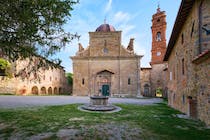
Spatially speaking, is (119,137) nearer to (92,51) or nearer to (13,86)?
(92,51)

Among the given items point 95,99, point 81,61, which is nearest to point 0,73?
point 81,61

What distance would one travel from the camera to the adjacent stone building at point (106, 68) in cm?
2558

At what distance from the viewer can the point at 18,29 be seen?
3980mm

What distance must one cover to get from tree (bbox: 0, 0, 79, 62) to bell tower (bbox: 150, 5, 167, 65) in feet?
86.6

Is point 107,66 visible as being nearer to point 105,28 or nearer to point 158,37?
point 105,28

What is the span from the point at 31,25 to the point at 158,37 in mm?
28909

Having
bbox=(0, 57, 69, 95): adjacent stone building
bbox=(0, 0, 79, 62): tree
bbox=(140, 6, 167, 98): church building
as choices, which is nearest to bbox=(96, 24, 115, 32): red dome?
bbox=(140, 6, 167, 98): church building

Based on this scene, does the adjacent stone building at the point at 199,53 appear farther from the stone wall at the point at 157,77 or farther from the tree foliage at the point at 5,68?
the tree foliage at the point at 5,68

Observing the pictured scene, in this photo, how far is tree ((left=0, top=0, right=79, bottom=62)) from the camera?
3.74 meters

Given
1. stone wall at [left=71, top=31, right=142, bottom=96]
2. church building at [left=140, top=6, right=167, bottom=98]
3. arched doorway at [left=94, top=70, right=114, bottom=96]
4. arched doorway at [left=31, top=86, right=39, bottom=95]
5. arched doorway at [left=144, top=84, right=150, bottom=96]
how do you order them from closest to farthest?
stone wall at [left=71, top=31, right=142, bottom=96] → arched doorway at [left=94, top=70, right=114, bottom=96] → church building at [left=140, top=6, right=167, bottom=98] → arched doorway at [left=31, top=86, right=39, bottom=95] → arched doorway at [left=144, top=84, right=150, bottom=96]

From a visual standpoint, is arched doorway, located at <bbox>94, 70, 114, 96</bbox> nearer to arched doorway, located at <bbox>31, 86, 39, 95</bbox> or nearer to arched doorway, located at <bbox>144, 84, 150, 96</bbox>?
arched doorway, located at <bbox>144, 84, 150, 96</bbox>

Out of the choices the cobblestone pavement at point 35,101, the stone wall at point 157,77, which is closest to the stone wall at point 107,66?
the stone wall at point 157,77

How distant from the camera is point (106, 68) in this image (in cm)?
2630

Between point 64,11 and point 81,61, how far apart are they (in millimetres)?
22485
